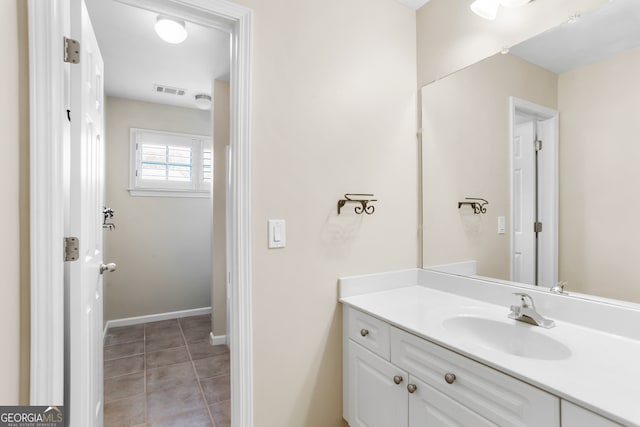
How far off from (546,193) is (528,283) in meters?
0.40

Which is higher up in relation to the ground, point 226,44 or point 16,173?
point 226,44

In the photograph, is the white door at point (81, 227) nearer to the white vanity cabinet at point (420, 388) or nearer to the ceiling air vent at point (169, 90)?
the white vanity cabinet at point (420, 388)

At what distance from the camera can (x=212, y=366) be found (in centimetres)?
262

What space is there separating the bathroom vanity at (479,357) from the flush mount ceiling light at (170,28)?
1.87m

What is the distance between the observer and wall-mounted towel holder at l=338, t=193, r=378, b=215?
1.63 metres

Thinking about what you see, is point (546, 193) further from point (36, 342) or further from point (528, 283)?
point (36, 342)

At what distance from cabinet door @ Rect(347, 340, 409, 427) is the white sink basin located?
0.31 m

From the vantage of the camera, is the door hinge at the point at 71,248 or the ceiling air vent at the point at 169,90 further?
the ceiling air vent at the point at 169,90

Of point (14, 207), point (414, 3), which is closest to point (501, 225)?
point (414, 3)

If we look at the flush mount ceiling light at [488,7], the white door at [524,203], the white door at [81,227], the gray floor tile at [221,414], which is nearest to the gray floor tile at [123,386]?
the gray floor tile at [221,414]

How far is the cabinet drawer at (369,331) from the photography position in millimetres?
1321

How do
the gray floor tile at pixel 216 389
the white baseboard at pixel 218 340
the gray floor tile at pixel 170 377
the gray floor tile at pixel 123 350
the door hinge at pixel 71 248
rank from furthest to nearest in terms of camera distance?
the white baseboard at pixel 218 340 → the gray floor tile at pixel 123 350 → the gray floor tile at pixel 170 377 → the gray floor tile at pixel 216 389 → the door hinge at pixel 71 248

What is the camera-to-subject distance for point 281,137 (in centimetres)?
147

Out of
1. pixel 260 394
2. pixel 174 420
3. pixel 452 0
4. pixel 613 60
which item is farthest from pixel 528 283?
pixel 174 420
